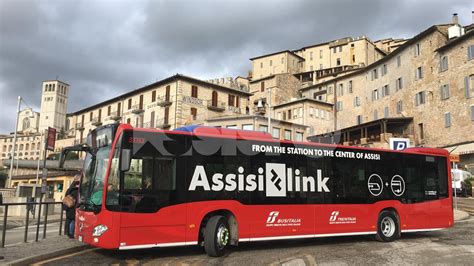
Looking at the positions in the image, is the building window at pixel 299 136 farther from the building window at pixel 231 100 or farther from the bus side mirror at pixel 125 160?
the bus side mirror at pixel 125 160

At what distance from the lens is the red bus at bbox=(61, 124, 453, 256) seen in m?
8.80

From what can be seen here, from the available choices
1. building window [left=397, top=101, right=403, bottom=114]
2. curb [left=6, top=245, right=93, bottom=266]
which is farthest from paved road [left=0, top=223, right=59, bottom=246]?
building window [left=397, top=101, right=403, bottom=114]

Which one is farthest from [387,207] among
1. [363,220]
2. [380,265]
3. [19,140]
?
[19,140]

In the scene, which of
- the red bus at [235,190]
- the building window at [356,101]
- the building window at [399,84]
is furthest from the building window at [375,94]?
the red bus at [235,190]

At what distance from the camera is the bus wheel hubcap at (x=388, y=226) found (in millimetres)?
12445

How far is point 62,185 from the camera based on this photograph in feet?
146

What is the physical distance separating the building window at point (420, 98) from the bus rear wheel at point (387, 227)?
144 ft

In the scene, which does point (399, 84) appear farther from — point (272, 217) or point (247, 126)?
point (272, 217)

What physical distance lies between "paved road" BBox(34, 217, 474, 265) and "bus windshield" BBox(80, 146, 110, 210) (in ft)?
4.06

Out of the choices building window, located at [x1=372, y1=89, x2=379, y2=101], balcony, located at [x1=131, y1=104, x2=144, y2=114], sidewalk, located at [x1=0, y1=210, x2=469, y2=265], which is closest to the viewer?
sidewalk, located at [x1=0, y1=210, x2=469, y2=265]

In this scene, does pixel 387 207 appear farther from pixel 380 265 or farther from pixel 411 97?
pixel 411 97

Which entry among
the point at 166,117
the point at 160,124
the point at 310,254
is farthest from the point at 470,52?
the point at 310,254

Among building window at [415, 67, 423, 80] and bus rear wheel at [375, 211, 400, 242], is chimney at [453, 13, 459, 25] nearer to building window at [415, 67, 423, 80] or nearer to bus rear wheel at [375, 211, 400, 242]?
building window at [415, 67, 423, 80]

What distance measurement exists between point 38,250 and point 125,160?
3.07 metres
